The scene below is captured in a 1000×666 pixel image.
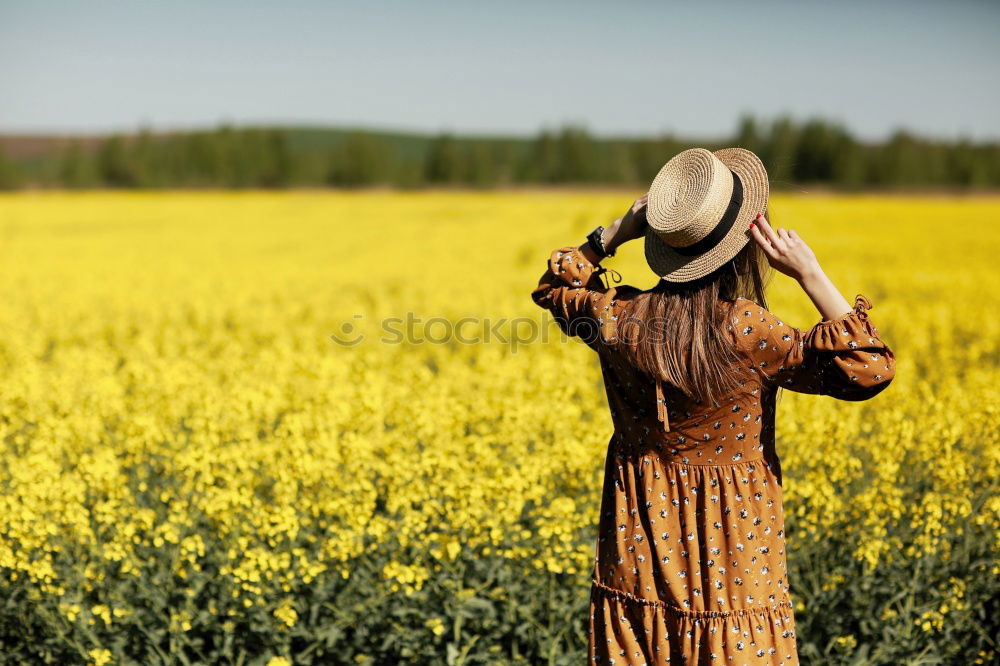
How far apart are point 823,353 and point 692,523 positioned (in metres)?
0.57

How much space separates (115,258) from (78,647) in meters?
15.1

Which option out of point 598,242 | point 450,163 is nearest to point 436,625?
point 598,242

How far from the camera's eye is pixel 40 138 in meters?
88.2

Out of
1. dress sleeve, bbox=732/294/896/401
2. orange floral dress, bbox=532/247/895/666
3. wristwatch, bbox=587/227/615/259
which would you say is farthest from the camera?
wristwatch, bbox=587/227/615/259

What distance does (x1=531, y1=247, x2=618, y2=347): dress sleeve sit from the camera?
2283 millimetres

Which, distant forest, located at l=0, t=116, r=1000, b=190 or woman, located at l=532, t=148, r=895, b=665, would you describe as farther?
distant forest, located at l=0, t=116, r=1000, b=190

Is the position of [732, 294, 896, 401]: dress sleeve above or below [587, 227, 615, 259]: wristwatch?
below

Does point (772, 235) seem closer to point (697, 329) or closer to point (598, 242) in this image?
point (697, 329)

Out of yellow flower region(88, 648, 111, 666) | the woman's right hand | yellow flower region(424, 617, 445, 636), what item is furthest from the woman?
yellow flower region(88, 648, 111, 666)

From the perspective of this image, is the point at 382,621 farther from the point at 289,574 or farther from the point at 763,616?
the point at 763,616

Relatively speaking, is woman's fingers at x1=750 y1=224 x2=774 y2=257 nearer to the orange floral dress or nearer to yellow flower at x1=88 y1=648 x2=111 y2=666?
the orange floral dress

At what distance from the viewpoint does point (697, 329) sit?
6.79ft

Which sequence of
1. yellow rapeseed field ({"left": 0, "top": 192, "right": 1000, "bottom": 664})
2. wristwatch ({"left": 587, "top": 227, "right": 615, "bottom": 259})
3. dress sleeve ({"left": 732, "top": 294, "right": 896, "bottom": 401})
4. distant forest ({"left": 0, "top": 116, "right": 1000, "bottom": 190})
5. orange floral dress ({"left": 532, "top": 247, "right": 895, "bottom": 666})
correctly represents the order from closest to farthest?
1. dress sleeve ({"left": 732, "top": 294, "right": 896, "bottom": 401})
2. orange floral dress ({"left": 532, "top": 247, "right": 895, "bottom": 666})
3. wristwatch ({"left": 587, "top": 227, "right": 615, "bottom": 259})
4. yellow rapeseed field ({"left": 0, "top": 192, "right": 1000, "bottom": 664})
5. distant forest ({"left": 0, "top": 116, "right": 1000, "bottom": 190})

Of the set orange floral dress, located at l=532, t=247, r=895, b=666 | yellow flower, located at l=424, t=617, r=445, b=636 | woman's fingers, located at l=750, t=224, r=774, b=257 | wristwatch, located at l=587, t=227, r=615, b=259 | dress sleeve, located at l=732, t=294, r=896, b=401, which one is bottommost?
yellow flower, located at l=424, t=617, r=445, b=636
